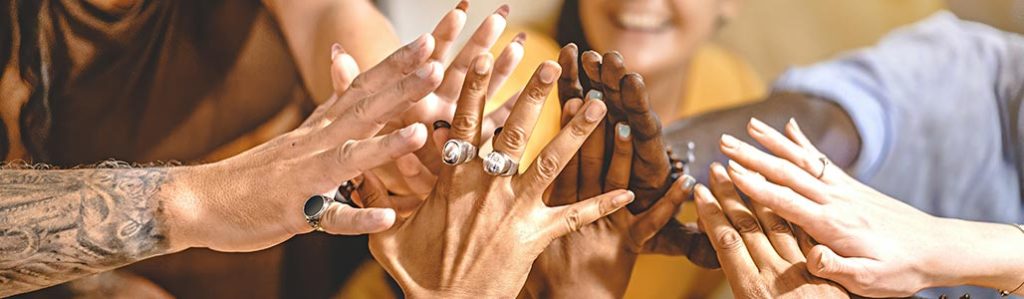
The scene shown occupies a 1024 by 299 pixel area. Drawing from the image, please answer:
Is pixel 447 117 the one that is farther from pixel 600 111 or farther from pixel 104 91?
pixel 104 91

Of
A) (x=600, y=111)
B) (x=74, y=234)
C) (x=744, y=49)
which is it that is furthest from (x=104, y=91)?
(x=744, y=49)

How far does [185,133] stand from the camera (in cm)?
160

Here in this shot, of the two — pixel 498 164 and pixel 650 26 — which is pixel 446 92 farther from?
pixel 650 26

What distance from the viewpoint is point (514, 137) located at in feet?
4.26

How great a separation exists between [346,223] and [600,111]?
35 cm

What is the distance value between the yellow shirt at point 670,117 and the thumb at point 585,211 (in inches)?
6.9

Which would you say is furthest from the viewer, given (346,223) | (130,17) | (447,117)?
(130,17)

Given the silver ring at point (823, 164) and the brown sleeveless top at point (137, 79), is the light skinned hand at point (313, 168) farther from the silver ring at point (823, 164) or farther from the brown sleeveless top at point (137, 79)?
the silver ring at point (823, 164)

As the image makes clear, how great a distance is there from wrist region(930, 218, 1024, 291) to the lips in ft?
1.51

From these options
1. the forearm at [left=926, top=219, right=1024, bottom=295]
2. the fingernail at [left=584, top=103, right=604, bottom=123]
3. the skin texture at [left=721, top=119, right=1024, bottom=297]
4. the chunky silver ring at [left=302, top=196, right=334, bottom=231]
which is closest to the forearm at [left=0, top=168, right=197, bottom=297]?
the chunky silver ring at [left=302, top=196, right=334, bottom=231]

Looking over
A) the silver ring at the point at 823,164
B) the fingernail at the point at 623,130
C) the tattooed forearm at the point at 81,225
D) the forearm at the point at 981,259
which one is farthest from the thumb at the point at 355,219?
the forearm at the point at 981,259

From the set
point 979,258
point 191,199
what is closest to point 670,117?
point 979,258

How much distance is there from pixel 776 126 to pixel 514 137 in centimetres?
44

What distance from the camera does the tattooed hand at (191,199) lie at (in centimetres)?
127
